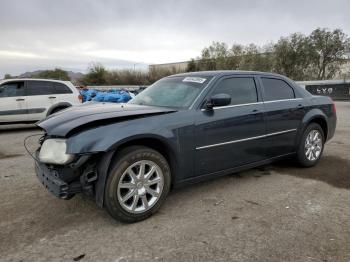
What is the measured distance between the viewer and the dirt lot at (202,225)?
2.75m

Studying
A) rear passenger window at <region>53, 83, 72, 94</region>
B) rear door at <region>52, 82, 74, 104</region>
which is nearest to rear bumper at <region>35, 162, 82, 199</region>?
rear door at <region>52, 82, 74, 104</region>

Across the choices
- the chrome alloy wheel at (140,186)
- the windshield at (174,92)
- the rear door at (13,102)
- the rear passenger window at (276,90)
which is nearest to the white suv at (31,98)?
the rear door at (13,102)

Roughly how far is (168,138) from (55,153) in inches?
46.5

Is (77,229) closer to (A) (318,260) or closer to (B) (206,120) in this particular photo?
(B) (206,120)

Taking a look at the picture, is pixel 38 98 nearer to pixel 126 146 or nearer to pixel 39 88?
pixel 39 88

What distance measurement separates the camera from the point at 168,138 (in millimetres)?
3486

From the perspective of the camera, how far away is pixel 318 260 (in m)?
2.63

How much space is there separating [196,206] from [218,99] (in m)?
1.31

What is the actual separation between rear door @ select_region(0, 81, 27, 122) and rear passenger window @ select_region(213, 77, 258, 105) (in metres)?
7.72

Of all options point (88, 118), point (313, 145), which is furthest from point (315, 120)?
point (88, 118)

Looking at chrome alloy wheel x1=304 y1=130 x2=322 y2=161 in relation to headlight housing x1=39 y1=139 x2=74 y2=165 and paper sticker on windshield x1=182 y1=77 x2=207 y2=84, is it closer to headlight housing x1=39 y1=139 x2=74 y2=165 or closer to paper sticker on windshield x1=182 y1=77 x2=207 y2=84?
paper sticker on windshield x1=182 y1=77 x2=207 y2=84

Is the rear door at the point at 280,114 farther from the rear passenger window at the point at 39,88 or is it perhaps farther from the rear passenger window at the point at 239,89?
the rear passenger window at the point at 39,88

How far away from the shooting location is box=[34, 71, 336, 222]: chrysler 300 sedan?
122 inches

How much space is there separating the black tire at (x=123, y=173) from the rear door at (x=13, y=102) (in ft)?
25.7
